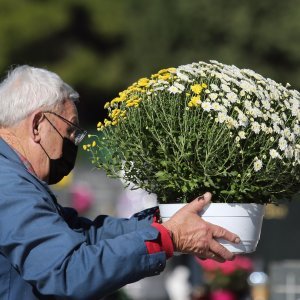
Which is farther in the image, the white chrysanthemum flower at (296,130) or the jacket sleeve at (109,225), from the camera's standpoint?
the jacket sleeve at (109,225)

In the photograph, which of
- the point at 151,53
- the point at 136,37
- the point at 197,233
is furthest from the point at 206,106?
the point at 136,37

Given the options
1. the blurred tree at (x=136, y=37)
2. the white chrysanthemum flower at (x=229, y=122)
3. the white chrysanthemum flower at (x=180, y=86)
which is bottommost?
the blurred tree at (x=136, y=37)

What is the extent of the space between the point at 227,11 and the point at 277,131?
47.6 ft

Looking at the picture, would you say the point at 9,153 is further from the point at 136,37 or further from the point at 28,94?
the point at 136,37

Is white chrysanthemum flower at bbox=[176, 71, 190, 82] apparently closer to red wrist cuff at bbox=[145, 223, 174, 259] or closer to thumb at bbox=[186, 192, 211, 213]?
thumb at bbox=[186, 192, 211, 213]

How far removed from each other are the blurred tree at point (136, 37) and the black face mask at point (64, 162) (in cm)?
1130

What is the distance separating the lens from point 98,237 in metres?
3.54

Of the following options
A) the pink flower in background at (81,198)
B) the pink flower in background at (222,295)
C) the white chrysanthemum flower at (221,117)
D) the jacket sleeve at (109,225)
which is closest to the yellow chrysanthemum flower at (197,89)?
the white chrysanthemum flower at (221,117)

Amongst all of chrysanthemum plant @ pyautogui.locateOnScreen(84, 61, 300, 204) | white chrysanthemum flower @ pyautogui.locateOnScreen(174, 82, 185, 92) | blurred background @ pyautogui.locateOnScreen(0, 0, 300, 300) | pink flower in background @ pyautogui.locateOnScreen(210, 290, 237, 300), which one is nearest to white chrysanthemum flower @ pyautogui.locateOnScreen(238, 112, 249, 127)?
chrysanthemum plant @ pyautogui.locateOnScreen(84, 61, 300, 204)

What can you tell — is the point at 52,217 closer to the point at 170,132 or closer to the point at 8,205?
the point at 8,205

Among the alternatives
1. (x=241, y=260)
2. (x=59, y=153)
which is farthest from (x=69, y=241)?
(x=241, y=260)

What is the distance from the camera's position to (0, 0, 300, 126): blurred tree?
Answer: 17.4m

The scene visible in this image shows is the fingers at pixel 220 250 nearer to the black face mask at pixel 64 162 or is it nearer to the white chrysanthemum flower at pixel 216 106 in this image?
the white chrysanthemum flower at pixel 216 106

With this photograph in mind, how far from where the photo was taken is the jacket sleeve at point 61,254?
2836mm
